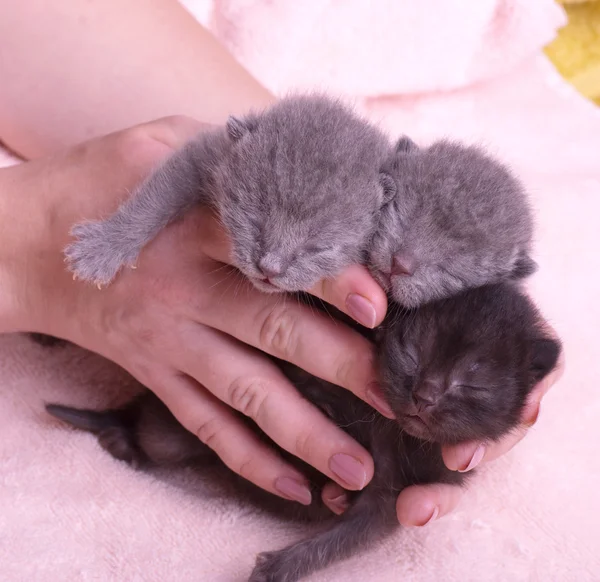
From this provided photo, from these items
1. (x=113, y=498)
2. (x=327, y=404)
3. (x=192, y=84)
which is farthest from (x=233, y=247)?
(x=192, y=84)

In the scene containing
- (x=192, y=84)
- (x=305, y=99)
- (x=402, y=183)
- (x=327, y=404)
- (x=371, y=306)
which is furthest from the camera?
(x=192, y=84)

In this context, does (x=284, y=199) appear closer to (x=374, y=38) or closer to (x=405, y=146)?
(x=405, y=146)

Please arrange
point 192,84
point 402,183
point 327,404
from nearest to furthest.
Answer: point 402,183, point 327,404, point 192,84

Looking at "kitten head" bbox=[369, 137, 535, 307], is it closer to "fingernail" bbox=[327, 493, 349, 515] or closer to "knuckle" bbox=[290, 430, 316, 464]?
"knuckle" bbox=[290, 430, 316, 464]

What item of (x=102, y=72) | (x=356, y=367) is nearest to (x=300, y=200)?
(x=356, y=367)

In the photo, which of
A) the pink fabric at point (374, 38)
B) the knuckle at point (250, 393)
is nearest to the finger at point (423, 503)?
the knuckle at point (250, 393)

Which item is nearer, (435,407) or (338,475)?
(435,407)

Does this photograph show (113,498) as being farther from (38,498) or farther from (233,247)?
(233,247)
